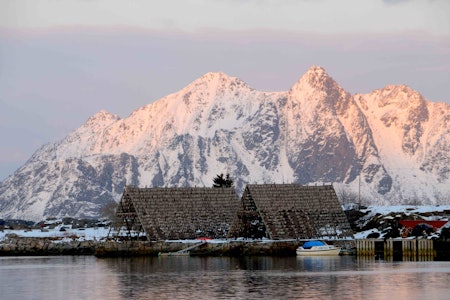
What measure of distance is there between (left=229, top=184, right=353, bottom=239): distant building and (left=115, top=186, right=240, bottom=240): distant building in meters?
2.79

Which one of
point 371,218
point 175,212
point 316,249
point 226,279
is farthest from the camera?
point 371,218

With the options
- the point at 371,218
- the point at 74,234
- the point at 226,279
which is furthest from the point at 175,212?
the point at 226,279

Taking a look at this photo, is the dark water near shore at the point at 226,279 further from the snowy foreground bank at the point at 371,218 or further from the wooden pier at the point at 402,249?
the snowy foreground bank at the point at 371,218

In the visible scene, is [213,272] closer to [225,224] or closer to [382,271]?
[382,271]

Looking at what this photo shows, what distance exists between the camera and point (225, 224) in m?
122

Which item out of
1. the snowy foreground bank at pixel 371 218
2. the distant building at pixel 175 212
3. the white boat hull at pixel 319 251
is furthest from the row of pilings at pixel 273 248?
the snowy foreground bank at pixel 371 218

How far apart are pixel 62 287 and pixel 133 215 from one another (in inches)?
1726

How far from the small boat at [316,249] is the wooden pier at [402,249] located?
2.80m

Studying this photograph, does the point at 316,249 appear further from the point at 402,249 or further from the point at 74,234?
the point at 74,234

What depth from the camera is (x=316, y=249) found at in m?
113

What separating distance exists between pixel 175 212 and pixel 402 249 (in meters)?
24.6

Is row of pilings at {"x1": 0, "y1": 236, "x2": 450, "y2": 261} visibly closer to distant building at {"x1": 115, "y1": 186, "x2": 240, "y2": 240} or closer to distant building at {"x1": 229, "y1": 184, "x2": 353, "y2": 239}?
distant building at {"x1": 115, "y1": 186, "x2": 240, "y2": 240}

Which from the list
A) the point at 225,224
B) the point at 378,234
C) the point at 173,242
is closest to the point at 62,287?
the point at 173,242

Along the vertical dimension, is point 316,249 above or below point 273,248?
below
